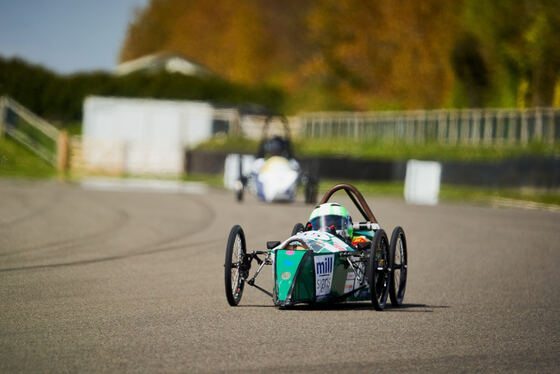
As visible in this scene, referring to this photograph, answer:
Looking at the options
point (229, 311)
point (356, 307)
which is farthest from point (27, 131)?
point (229, 311)

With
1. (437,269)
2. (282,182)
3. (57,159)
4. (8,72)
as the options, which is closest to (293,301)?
(437,269)

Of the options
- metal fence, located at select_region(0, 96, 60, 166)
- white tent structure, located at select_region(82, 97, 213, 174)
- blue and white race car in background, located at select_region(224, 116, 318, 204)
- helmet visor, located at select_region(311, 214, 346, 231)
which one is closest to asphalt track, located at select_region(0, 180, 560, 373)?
helmet visor, located at select_region(311, 214, 346, 231)

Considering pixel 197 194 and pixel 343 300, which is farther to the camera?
pixel 197 194

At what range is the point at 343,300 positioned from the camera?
29.9 ft

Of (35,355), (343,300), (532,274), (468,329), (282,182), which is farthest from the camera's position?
(282,182)

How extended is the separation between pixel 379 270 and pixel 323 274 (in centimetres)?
56

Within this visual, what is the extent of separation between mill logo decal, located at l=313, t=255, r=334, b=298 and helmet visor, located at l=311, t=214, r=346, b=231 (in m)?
0.81

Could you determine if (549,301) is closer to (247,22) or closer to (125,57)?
(247,22)

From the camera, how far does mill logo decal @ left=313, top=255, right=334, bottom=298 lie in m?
8.70

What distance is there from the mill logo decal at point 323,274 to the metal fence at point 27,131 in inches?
1422

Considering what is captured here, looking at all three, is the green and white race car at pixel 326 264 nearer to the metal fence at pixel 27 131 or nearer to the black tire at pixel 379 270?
the black tire at pixel 379 270

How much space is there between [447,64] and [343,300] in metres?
47.8

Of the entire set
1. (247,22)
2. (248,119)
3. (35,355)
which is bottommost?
(35,355)

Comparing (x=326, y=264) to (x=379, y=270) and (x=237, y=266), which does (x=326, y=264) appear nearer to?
(x=379, y=270)
